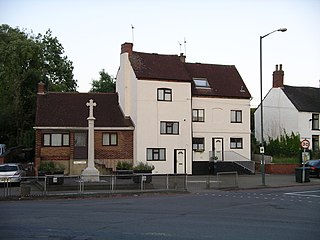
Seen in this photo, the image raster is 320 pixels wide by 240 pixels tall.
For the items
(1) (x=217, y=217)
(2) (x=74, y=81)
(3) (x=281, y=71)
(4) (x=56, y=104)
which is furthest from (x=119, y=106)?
(1) (x=217, y=217)

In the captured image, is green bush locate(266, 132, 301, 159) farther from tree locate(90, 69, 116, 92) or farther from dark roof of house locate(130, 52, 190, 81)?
tree locate(90, 69, 116, 92)

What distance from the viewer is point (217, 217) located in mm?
14719

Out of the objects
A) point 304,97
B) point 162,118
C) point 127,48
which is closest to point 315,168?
point 162,118

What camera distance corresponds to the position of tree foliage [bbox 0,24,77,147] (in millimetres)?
47750

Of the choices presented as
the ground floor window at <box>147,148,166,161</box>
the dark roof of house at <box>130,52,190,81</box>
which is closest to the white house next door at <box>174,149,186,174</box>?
the ground floor window at <box>147,148,166,161</box>

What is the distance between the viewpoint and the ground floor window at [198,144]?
41594mm

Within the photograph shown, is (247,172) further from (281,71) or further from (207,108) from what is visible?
(281,71)

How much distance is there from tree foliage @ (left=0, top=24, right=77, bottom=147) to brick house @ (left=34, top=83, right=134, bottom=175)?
7.74 meters

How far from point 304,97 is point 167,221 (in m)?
41.3

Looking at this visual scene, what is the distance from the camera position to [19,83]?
4794cm

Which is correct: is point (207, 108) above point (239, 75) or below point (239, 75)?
below

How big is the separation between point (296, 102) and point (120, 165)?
25.1 metres

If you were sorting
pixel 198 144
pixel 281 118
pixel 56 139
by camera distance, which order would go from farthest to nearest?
pixel 281 118, pixel 198 144, pixel 56 139

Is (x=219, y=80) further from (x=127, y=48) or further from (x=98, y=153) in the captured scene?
(x=98, y=153)
